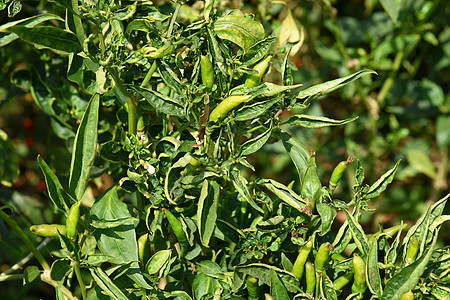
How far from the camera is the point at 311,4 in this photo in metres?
2.10

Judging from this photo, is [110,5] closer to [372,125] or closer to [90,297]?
[90,297]

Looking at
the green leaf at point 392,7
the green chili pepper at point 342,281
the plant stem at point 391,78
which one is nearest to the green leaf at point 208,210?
the green chili pepper at point 342,281

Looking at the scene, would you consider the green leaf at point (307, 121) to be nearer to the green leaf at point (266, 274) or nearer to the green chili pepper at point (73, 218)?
the green leaf at point (266, 274)

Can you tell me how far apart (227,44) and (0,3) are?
340mm

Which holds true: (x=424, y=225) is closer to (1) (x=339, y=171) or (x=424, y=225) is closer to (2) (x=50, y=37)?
(1) (x=339, y=171)

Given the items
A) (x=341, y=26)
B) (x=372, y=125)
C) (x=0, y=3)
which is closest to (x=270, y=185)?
(x=0, y=3)

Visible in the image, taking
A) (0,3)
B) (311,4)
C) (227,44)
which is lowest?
(311,4)

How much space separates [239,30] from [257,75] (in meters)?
0.07

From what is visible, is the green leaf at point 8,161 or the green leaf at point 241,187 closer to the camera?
the green leaf at point 241,187

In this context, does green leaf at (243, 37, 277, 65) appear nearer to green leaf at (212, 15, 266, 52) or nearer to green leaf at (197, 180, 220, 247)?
green leaf at (212, 15, 266, 52)

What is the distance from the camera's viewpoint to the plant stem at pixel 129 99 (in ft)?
2.25

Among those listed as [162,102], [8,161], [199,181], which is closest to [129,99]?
[162,102]

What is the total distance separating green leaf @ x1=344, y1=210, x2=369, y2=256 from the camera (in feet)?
2.32

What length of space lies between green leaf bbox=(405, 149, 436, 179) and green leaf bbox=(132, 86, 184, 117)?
1.26m
